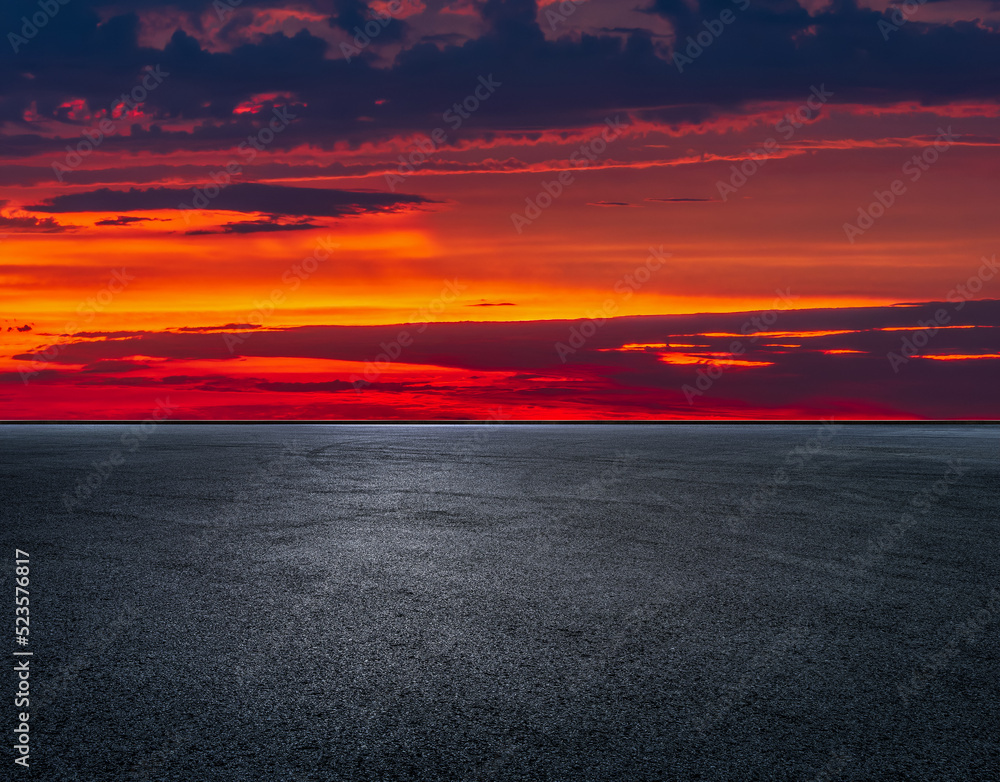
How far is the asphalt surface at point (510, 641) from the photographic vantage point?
4.36m

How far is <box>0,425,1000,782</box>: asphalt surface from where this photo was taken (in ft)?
14.3

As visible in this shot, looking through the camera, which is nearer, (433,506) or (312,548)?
(312,548)

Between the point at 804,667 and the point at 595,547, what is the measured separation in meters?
4.52

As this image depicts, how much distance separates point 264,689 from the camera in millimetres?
5234

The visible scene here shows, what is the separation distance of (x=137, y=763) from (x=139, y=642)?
2140mm

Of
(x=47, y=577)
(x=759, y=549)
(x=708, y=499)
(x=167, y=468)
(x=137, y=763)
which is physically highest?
(x=137, y=763)

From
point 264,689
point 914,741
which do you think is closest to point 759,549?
point 914,741

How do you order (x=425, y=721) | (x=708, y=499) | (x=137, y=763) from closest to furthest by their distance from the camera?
1. (x=137, y=763)
2. (x=425, y=721)
3. (x=708, y=499)

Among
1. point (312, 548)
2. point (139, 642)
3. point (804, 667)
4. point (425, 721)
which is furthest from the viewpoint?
point (312, 548)

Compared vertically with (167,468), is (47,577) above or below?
above

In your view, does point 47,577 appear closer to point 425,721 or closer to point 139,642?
point 139,642

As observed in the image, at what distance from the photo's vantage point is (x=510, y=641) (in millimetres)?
6234

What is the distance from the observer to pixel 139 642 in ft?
20.5

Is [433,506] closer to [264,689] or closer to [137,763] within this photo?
[264,689]
